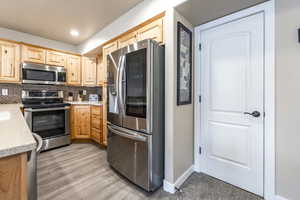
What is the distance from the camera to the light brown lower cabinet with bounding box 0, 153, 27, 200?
0.59 meters

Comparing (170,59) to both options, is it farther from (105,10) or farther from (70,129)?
(70,129)

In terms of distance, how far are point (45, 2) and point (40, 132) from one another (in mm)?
2372

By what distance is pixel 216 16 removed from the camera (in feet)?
6.13

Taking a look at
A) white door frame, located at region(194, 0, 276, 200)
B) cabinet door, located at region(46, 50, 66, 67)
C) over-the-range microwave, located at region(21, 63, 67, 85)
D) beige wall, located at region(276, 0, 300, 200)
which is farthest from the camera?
cabinet door, located at region(46, 50, 66, 67)

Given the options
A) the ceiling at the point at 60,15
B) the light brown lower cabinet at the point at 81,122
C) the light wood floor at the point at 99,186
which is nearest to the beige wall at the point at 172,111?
the light wood floor at the point at 99,186

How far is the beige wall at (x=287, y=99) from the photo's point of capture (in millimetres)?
1389

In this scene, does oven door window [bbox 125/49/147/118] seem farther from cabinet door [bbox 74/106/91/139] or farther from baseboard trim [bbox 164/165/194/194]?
cabinet door [bbox 74/106/91/139]

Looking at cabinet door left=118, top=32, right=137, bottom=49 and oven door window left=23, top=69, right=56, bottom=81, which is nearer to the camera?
cabinet door left=118, top=32, right=137, bottom=49

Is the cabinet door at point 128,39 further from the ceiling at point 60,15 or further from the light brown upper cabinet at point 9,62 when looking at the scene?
the light brown upper cabinet at point 9,62

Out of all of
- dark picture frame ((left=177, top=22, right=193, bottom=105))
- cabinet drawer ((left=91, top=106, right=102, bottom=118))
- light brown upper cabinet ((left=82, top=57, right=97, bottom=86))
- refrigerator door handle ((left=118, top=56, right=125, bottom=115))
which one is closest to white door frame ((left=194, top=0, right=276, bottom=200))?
dark picture frame ((left=177, top=22, right=193, bottom=105))

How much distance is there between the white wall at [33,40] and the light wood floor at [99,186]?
268 cm

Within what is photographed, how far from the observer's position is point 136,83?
1.77 m

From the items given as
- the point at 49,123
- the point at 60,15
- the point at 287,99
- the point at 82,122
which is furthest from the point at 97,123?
the point at 287,99

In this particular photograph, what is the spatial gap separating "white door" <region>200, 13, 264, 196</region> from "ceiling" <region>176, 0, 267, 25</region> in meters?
0.15
